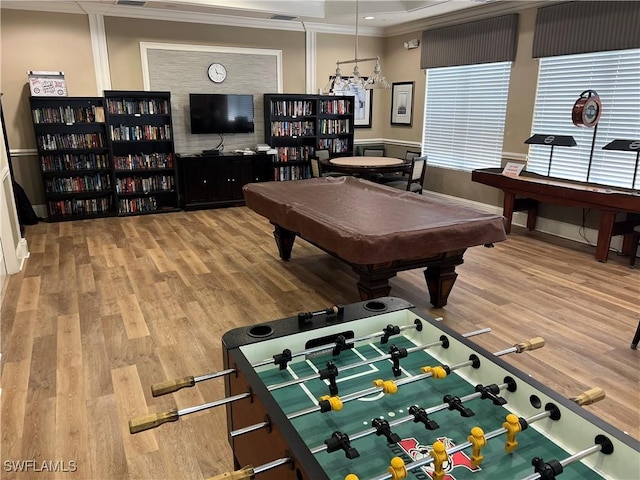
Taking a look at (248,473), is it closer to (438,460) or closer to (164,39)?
(438,460)

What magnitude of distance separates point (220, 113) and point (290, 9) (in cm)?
179

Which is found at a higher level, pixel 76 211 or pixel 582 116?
pixel 582 116

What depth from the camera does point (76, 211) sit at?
6.43 metres

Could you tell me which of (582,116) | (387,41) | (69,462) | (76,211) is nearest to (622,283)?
(582,116)

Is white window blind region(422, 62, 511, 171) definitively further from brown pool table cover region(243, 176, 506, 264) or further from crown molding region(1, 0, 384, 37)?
brown pool table cover region(243, 176, 506, 264)

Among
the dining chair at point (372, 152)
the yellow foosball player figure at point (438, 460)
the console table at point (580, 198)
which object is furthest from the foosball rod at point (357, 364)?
the dining chair at point (372, 152)

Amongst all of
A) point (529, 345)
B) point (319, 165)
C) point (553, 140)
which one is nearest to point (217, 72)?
point (319, 165)

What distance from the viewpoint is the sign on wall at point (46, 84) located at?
5.83m

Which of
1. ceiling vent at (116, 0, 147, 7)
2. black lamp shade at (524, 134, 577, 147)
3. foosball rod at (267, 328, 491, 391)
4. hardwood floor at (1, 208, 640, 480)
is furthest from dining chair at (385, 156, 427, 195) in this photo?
foosball rod at (267, 328, 491, 391)

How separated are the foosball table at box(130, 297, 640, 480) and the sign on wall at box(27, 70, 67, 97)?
5.86m

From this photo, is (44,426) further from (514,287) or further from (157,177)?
(157,177)

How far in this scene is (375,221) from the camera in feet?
10.6

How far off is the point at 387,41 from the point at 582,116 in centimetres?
437

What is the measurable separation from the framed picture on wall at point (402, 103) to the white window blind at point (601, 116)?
250cm
